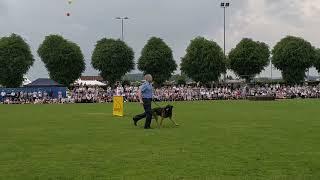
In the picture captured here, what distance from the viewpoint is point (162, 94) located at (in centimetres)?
6662

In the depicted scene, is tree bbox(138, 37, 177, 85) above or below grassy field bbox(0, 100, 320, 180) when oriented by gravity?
above

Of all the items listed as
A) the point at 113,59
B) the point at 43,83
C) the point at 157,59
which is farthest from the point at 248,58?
the point at 43,83

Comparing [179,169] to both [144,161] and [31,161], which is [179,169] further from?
[31,161]

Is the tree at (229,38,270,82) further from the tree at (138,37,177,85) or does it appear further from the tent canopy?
the tent canopy

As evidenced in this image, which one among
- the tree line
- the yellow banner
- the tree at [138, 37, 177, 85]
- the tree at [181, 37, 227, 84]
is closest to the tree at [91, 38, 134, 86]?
the tree line

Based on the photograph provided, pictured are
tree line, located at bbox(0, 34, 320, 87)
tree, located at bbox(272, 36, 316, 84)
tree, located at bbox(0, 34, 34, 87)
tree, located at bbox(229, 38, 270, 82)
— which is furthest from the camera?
tree, located at bbox(229, 38, 270, 82)

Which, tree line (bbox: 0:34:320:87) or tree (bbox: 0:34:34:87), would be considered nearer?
tree (bbox: 0:34:34:87)

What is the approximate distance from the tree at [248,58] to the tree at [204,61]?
13.4 feet

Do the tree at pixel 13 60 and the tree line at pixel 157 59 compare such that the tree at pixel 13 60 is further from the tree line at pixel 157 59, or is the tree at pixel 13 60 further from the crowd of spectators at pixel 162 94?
the crowd of spectators at pixel 162 94

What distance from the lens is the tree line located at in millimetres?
82250

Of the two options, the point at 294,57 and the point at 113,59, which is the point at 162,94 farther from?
the point at 294,57

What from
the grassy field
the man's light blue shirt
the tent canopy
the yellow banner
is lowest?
the grassy field

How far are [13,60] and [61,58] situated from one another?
22.0ft

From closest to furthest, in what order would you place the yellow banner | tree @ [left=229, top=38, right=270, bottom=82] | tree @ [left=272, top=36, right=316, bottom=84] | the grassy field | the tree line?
the grassy field < the yellow banner < the tree line < tree @ [left=272, top=36, right=316, bottom=84] < tree @ [left=229, top=38, right=270, bottom=82]
